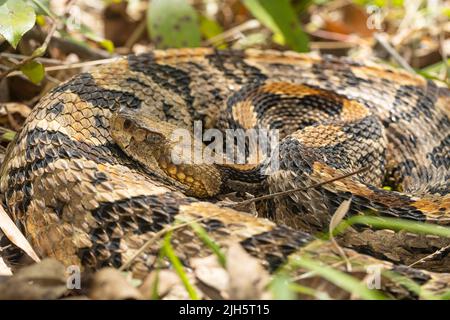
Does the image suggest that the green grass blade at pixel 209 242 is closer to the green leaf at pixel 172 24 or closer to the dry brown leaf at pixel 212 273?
the dry brown leaf at pixel 212 273

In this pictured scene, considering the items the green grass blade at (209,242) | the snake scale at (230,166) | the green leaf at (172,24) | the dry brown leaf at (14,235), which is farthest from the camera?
the green leaf at (172,24)

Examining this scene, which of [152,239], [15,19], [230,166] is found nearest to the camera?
[152,239]

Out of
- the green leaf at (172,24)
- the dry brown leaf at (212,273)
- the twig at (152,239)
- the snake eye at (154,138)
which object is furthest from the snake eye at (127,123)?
the green leaf at (172,24)

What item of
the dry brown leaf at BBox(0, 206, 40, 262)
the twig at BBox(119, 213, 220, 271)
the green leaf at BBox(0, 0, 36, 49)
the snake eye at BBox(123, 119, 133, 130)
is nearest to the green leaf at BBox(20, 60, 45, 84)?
the green leaf at BBox(0, 0, 36, 49)

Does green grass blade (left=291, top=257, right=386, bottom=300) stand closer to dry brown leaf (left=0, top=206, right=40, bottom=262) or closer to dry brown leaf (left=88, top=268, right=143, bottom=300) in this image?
dry brown leaf (left=88, top=268, right=143, bottom=300)

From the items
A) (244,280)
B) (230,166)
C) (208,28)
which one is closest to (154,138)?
(230,166)

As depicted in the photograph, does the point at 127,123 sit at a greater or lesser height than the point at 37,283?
greater

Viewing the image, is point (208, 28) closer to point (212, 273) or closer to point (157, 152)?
point (157, 152)
